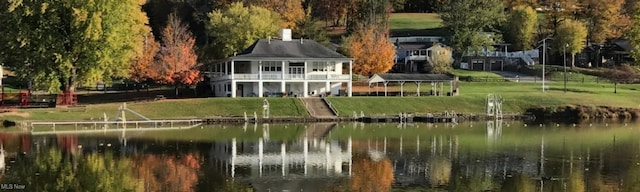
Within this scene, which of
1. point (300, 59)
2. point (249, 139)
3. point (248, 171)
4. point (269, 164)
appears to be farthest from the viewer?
point (300, 59)

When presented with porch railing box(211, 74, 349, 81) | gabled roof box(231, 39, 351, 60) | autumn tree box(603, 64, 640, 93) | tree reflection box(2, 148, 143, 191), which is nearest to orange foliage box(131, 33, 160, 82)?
porch railing box(211, 74, 349, 81)

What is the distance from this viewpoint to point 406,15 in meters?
150

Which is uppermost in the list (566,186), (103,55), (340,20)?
(340,20)

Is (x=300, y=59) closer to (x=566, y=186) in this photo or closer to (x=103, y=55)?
(x=103, y=55)

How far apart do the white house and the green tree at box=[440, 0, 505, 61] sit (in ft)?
112

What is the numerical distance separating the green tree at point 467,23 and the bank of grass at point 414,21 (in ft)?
68.6

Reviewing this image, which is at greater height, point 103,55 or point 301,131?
point 103,55

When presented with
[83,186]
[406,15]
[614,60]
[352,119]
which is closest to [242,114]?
[352,119]

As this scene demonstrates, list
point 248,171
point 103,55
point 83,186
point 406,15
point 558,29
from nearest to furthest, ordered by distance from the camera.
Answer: point 83,186 → point 248,171 → point 103,55 → point 558,29 → point 406,15

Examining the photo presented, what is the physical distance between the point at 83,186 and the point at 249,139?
64.4 ft

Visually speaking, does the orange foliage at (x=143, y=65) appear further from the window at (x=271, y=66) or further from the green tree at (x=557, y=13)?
the green tree at (x=557, y=13)

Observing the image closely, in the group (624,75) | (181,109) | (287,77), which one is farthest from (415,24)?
(181,109)

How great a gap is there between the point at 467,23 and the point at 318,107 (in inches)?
1887

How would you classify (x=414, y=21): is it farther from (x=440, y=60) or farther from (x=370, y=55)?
(x=370, y=55)
